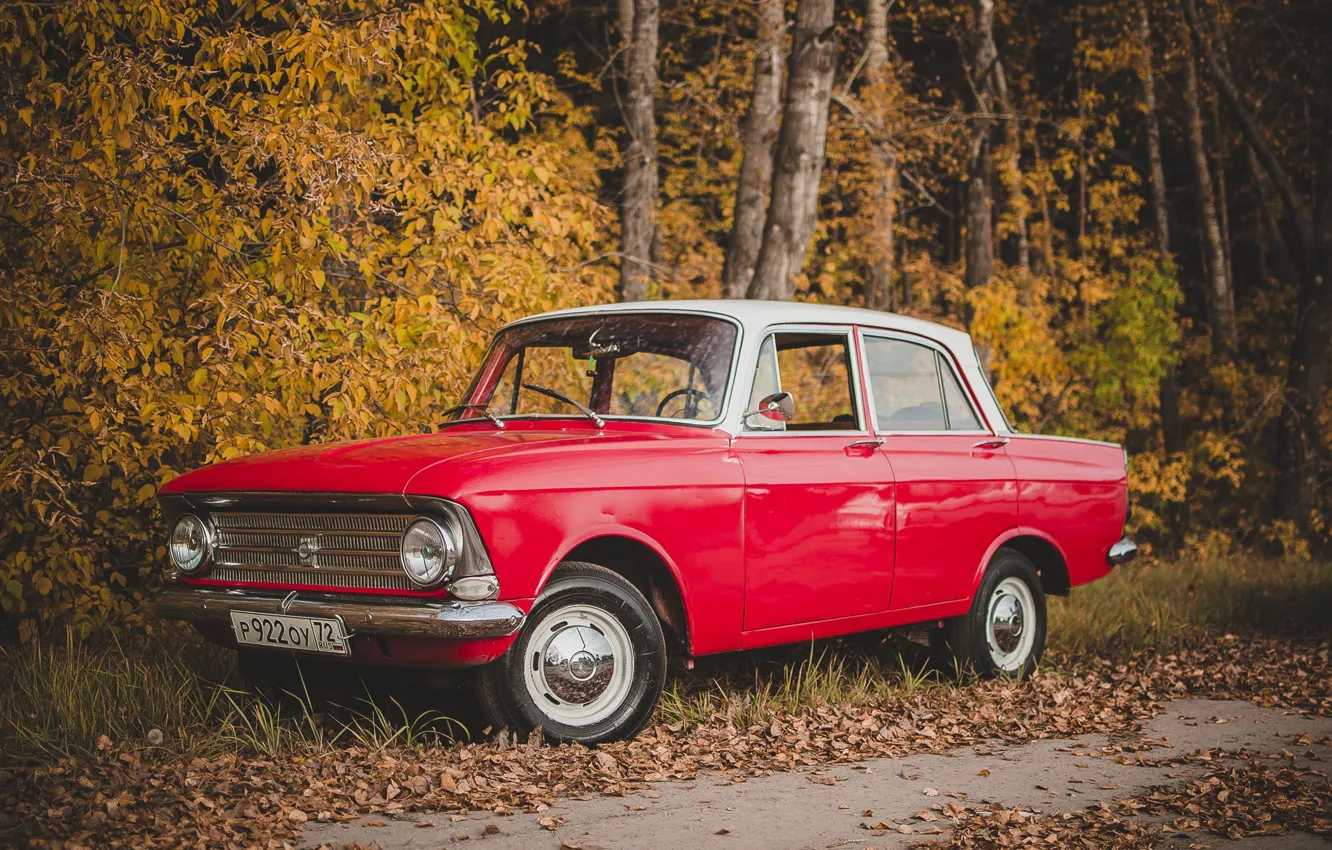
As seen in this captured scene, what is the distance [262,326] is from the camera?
6.73m

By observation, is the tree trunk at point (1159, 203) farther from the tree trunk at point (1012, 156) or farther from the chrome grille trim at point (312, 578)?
the chrome grille trim at point (312, 578)

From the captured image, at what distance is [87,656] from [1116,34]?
19.3m

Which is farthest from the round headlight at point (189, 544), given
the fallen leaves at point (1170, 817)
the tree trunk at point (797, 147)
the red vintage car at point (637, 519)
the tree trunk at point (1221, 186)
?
the tree trunk at point (1221, 186)

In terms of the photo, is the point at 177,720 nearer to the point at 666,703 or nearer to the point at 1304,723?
the point at 666,703

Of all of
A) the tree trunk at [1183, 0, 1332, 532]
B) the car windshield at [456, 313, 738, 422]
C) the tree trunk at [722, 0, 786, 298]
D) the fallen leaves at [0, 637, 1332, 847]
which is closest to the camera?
the fallen leaves at [0, 637, 1332, 847]

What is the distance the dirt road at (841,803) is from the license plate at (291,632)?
76cm

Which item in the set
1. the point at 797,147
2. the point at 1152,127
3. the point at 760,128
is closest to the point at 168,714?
the point at 797,147

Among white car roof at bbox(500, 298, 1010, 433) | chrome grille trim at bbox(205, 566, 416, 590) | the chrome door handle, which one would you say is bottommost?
chrome grille trim at bbox(205, 566, 416, 590)

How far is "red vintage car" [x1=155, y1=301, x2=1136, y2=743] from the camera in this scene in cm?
493

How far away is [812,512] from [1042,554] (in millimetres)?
2294

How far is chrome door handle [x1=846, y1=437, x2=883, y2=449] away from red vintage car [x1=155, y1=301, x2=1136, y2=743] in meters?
0.03

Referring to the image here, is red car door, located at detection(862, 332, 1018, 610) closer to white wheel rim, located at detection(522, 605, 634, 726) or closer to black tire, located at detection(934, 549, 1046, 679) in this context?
black tire, located at detection(934, 549, 1046, 679)

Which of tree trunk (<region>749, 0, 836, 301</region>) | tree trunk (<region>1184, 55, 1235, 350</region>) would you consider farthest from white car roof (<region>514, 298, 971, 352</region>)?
tree trunk (<region>1184, 55, 1235, 350</region>)

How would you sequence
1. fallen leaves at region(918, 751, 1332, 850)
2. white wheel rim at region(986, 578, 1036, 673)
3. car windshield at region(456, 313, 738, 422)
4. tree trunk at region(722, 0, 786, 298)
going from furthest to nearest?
tree trunk at region(722, 0, 786, 298) < white wheel rim at region(986, 578, 1036, 673) < car windshield at region(456, 313, 738, 422) < fallen leaves at region(918, 751, 1332, 850)
